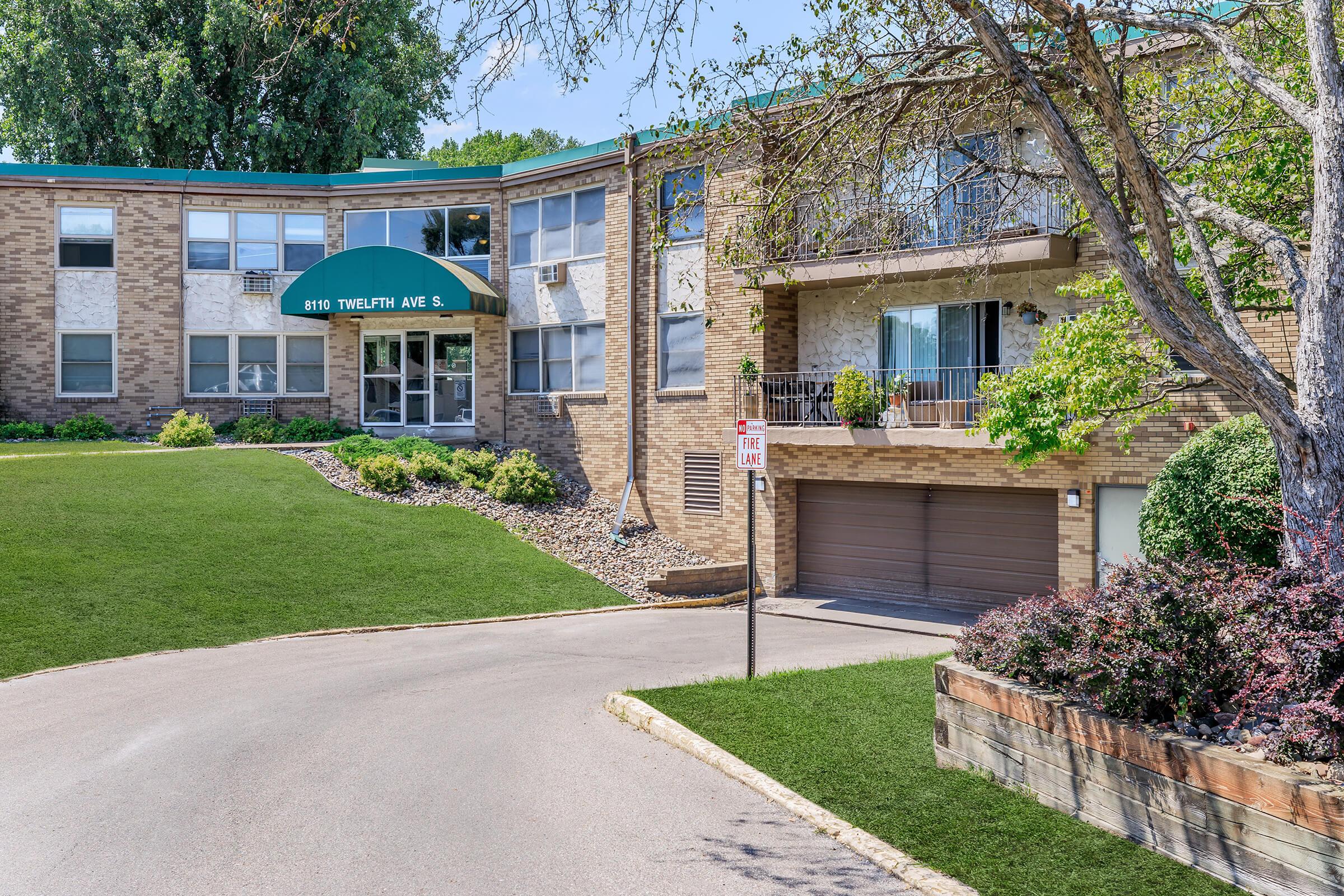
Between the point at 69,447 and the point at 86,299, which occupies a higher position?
the point at 86,299

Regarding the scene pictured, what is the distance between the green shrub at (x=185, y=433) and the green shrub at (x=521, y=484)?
22.8ft

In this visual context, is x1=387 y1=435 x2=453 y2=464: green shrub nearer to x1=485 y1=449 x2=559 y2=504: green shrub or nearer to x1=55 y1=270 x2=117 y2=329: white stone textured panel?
x1=485 y1=449 x2=559 y2=504: green shrub

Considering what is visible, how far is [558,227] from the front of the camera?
23938 mm

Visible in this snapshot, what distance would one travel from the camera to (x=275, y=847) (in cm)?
618

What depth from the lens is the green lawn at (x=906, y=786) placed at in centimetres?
541

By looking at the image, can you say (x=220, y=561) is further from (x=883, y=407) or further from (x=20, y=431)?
(x=20, y=431)

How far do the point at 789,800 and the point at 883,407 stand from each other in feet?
39.6

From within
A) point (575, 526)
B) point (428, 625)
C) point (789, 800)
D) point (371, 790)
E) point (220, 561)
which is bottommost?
point (428, 625)

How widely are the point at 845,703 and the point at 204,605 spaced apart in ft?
30.9

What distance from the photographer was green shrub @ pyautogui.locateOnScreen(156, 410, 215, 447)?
23.5 metres

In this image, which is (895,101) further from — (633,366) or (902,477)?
(633,366)

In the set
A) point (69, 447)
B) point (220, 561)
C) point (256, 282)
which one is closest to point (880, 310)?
point (220, 561)

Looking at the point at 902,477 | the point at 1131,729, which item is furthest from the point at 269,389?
the point at 1131,729

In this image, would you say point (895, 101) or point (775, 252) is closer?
point (895, 101)
